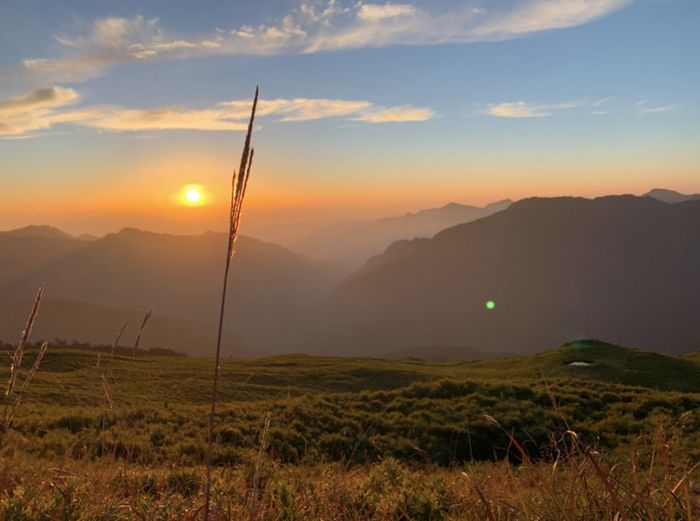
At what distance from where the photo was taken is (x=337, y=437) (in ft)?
48.0

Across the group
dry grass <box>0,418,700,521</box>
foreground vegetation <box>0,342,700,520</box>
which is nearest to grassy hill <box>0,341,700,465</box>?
foreground vegetation <box>0,342,700,520</box>

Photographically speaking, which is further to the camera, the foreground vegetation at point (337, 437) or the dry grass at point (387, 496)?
the foreground vegetation at point (337, 437)

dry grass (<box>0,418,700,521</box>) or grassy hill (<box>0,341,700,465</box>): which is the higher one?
dry grass (<box>0,418,700,521</box>)

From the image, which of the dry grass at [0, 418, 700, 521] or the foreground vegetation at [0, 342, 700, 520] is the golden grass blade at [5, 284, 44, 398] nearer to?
the dry grass at [0, 418, 700, 521]

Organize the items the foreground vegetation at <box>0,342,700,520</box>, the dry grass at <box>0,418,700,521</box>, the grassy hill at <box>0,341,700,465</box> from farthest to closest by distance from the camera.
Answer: the grassy hill at <box>0,341,700,465</box>, the foreground vegetation at <box>0,342,700,520</box>, the dry grass at <box>0,418,700,521</box>

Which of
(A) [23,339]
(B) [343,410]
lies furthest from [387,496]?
(B) [343,410]

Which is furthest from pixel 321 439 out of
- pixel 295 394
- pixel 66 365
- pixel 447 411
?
pixel 66 365

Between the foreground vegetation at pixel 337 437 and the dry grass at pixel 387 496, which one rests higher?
the dry grass at pixel 387 496

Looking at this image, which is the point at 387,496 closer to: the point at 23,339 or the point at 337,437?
the point at 23,339

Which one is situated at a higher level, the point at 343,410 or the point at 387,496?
the point at 387,496

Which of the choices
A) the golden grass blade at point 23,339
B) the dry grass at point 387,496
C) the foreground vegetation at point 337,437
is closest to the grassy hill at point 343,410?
the foreground vegetation at point 337,437

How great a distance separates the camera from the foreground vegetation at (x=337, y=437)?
4418 mm

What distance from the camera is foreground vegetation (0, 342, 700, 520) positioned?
4.42 metres

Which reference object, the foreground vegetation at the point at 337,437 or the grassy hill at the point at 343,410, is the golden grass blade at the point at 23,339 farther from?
the grassy hill at the point at 343,410
